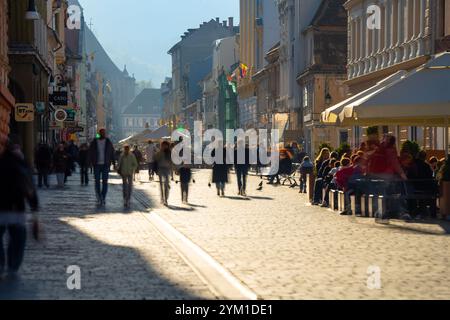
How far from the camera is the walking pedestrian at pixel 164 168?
28178mm

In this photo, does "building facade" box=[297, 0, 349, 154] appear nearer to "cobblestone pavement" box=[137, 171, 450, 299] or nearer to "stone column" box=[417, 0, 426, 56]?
"stone column" box=[417, 0, 426, 56]

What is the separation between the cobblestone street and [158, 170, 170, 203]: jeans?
324 cm

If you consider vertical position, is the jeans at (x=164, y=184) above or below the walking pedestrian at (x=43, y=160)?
below

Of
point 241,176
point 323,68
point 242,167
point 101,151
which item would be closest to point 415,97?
point 101,151

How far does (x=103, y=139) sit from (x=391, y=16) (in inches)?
822

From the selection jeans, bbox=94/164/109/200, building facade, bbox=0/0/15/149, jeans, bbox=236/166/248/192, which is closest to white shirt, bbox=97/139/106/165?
jeans, bbox=94/164/109/200

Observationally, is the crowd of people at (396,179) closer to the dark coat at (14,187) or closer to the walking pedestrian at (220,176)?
the dark coat at (14,187)

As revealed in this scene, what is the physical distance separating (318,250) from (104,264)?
10.5 ft

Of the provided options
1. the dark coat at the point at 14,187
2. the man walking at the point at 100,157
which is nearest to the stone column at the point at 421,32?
the man walking at the point at 100,157

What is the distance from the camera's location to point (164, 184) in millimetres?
28156

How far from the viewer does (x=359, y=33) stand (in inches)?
2005

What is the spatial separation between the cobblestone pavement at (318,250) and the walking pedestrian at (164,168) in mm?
2588

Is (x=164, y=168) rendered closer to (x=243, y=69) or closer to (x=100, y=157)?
(x=100, y=157)
